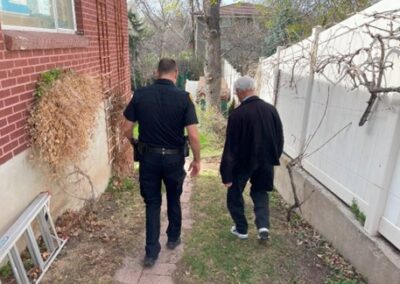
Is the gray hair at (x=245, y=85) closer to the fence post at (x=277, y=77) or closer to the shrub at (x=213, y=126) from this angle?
the fence post at (x=277, y=77)

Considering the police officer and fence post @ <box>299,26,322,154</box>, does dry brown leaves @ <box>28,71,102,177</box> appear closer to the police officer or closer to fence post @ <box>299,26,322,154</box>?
the police officer

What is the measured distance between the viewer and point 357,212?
3.28 m

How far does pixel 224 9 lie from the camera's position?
82.7 feet

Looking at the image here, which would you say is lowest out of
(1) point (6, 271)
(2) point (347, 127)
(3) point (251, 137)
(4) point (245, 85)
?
(1) point (6, 271)

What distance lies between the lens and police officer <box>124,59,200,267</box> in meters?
3.14

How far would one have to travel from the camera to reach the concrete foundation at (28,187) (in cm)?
267

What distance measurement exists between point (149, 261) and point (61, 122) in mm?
1543

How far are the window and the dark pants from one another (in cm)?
251

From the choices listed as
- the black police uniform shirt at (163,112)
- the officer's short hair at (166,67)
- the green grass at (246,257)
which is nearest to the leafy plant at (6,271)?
the green grass at (246,257)

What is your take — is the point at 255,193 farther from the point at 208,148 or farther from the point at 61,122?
the point at 208,148

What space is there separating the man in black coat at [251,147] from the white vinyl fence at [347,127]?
→ 2.32 feet

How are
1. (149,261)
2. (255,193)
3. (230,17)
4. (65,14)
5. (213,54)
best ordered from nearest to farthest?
1. (149,261)
2. (255,193)
3. (65,14)
4. (213,54)
5. (230,17)

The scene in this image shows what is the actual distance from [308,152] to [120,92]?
10.8 ft

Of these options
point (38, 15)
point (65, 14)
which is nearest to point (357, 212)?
point (38, 15)
